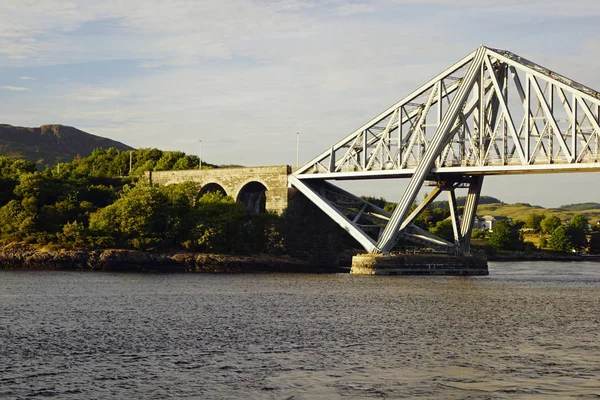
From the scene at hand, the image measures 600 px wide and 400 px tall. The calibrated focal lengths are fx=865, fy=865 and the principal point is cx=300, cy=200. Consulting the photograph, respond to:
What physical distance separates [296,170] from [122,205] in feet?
69.2

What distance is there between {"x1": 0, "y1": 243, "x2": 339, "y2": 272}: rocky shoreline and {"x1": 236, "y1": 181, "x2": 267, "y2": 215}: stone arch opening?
1719 centimetres

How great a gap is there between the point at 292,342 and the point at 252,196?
75.5 metres

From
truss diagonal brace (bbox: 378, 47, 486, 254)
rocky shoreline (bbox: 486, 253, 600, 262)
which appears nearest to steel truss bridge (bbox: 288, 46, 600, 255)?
truss diagonal brace (bbox: 378, 47, 486, 254)

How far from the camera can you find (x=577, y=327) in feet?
150

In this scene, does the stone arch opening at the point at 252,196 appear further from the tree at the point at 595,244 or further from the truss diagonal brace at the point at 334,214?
the tree at the point at 595,244

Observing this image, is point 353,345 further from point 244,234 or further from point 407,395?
point 244,234

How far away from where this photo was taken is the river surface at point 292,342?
29.2 m

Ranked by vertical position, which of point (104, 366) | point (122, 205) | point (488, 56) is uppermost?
point (488, 56)

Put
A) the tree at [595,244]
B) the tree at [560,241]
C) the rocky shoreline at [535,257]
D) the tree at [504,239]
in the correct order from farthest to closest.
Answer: the tree at [595,244] → the tree at [560,241] → the tree at [504,239] → the rocky shoreline at [535,257]

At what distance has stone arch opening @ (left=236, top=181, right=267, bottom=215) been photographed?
110875 mm

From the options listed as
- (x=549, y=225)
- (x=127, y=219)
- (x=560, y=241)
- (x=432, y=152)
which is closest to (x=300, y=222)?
(x=127, y=219)

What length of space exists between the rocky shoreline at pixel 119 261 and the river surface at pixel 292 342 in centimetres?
1872

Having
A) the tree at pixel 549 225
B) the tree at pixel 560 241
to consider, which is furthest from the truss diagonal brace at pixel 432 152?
the tree at pixel 549 225

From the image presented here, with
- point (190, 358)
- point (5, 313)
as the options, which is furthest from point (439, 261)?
point (190, 358)
